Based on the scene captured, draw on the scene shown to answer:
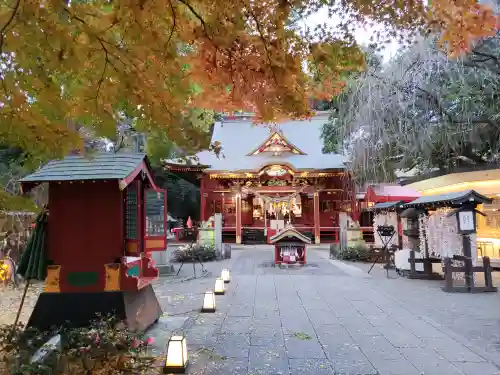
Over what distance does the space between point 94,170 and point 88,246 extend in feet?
3.41

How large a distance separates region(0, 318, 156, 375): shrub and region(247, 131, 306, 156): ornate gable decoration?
19.2 m

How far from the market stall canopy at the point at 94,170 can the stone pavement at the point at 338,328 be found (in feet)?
8.13

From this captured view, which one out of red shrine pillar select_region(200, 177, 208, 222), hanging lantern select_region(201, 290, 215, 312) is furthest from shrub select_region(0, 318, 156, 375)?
red shrine pillar select_region(200, 177, 208, 222)

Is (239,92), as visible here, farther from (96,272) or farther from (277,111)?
(96,272)

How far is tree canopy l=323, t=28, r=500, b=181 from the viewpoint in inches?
360

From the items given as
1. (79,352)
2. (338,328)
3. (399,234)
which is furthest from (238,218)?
(79,352)

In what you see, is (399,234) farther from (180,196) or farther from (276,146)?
(180,196)

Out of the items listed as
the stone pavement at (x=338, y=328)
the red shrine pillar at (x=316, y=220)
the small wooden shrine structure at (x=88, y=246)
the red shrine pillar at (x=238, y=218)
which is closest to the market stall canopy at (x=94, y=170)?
the small wooden shrine structure at (x=88, y=246)

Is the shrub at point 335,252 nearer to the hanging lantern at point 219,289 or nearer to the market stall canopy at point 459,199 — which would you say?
the market stall canopy at point 459,199

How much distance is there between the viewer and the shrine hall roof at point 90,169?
4969 mm

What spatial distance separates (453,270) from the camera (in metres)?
8.55

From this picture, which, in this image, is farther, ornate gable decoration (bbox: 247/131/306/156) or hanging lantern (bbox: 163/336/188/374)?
ornate gable decoration (bbox: 247/131/306/156)

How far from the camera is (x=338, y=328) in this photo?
19.1 feet

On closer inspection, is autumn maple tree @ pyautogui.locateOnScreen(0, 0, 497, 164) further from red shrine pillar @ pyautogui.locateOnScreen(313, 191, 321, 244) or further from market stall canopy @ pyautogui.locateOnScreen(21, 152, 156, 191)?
red shrine pillar @ pyautogui.locateOnScreen(313, 191, 321, 244)
